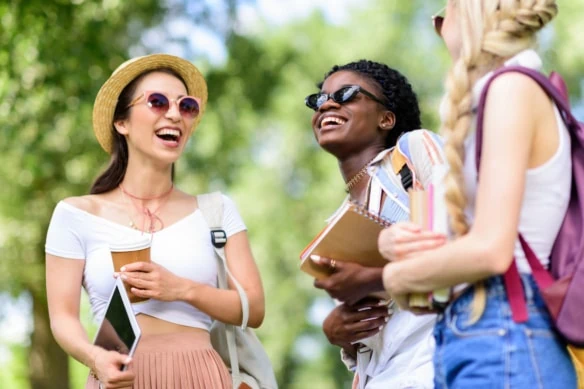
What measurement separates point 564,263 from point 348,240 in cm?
103

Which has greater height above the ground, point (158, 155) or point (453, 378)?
point (158, 155)

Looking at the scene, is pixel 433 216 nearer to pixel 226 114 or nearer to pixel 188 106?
pixel 188 106

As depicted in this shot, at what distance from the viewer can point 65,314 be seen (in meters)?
4.33

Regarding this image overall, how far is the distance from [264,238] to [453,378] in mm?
18955

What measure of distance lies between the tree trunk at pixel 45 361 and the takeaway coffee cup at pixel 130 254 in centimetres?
981

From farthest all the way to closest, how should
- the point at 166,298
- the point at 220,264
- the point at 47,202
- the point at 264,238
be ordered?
1. the point at 264,238
2. the point at 47,202
3. the point at 220,264
4. the point at 166,298

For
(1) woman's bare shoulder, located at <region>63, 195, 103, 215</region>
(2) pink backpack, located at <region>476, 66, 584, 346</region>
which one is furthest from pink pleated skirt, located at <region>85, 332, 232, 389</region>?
(2) pink backpack, located at <region>476, 66, 584, 346</region>

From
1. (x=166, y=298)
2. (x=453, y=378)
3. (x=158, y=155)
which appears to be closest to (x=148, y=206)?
(x=158, y=155)

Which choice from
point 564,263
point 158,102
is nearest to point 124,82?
point 158,102

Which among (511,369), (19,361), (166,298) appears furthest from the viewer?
(19,361)

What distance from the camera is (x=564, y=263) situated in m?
2.91

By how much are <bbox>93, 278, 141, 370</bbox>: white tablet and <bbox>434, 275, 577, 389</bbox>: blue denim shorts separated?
1.35 meters

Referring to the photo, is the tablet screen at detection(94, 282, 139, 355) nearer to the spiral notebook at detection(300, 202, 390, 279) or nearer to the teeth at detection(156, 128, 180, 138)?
the spiral notebook at detection(300, 202, 390, 279)

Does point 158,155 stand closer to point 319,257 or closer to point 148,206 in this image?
point 148,206
